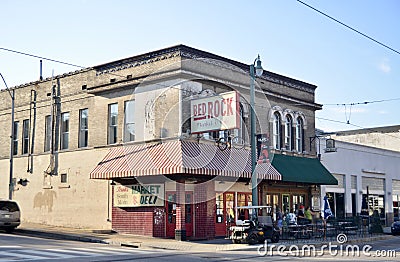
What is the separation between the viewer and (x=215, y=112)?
965 inches

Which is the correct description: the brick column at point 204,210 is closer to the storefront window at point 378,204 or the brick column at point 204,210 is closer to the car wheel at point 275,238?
the car wheel at point 275,238

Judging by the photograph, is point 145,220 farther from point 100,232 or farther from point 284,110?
point 284,110

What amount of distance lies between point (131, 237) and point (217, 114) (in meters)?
7.16

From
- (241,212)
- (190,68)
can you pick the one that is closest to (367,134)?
(241,212)

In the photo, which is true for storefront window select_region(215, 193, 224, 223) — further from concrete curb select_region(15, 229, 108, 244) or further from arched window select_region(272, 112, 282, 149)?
concrete curb select_region(15, 229, 108, 244)

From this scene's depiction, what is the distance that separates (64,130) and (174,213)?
30.5 feet

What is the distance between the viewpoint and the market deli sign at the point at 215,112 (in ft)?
78.5

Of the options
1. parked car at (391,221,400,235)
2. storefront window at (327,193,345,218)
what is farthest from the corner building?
parked car at (391,221,400,235)

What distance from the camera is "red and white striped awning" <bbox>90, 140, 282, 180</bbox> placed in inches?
939

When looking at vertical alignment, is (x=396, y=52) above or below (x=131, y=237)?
above

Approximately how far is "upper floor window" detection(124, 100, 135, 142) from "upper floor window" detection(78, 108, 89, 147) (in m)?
3.19

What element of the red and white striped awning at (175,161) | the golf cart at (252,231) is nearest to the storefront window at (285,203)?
the red and white striped awning at (175,161)

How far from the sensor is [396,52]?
882 inches

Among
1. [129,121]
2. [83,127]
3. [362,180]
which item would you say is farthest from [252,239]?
[362,180]
